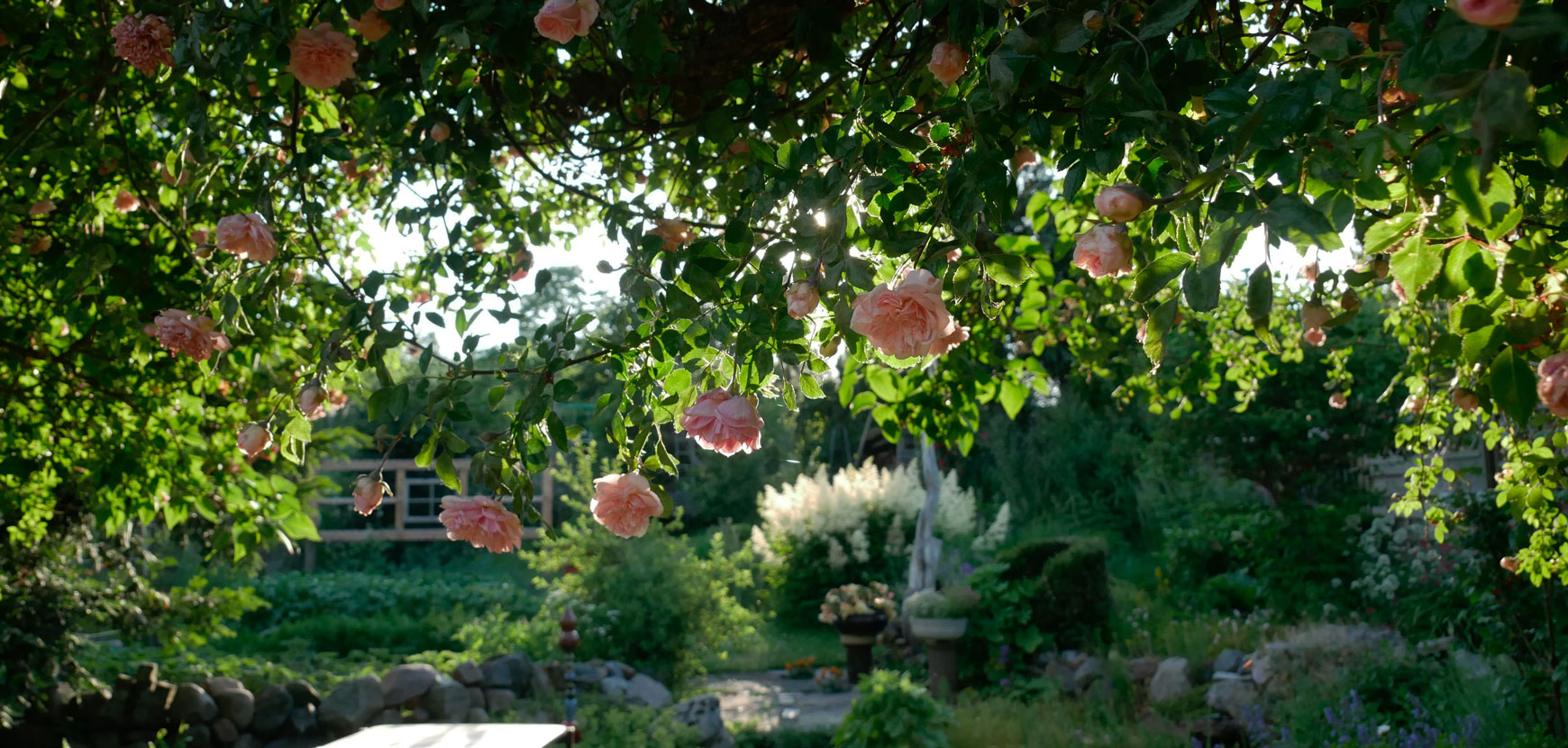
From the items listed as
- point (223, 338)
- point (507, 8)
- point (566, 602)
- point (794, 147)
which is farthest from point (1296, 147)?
point (566, 602)

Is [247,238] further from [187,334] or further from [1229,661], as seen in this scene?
[1229,661]

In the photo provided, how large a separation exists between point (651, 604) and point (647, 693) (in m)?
0.55

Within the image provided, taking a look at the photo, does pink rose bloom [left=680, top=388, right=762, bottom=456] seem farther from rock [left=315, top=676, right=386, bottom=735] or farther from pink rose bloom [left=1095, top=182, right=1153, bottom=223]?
rock [left=315, top=676, right=386, bottom=735]

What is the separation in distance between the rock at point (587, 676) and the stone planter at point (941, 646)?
189 cm

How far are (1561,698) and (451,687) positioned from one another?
15.5ft

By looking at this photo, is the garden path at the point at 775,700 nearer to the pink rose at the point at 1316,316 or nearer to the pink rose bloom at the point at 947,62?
the pink rose at the point at 1316,316

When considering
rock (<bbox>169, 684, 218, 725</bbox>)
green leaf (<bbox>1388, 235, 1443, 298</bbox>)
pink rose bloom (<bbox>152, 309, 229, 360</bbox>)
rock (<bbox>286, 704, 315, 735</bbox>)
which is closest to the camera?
green leaf (<bbox>1388, 235, 1443, 298</bbox>)

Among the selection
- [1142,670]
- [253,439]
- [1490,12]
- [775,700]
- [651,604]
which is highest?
[1490,12]

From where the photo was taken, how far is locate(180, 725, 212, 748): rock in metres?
4.62

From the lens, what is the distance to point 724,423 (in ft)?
3.34

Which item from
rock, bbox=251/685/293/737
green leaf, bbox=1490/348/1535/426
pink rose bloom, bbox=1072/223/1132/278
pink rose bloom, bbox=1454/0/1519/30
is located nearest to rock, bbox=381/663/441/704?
rock, bbox=251/685/293/737

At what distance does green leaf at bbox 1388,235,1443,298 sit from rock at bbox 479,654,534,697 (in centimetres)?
536

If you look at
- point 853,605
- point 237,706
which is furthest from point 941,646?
point 237,706

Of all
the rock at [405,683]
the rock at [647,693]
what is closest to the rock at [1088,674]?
the rock at [647,693]
